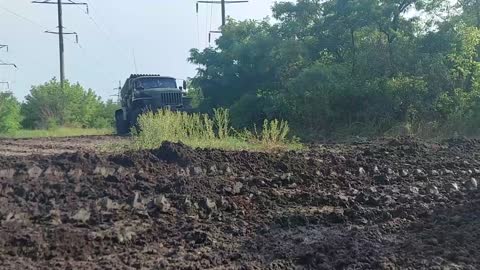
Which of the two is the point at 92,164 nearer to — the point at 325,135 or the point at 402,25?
the point at 325,135

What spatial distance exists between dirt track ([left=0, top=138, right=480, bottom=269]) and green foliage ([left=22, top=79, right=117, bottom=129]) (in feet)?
109

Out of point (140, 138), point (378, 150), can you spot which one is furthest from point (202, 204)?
point (140, 138)

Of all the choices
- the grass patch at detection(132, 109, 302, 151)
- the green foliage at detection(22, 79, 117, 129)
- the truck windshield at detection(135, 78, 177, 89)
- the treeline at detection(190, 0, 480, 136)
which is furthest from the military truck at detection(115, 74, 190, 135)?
the green foliage at detection(22, 79, 117, 129)

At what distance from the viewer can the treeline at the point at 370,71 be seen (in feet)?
61.0

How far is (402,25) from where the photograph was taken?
66.1 feet

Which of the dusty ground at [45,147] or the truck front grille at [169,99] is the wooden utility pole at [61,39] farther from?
the dusty ground at [45,147]

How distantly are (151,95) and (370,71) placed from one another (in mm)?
8949

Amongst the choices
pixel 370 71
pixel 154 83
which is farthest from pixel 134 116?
pixel 370 71

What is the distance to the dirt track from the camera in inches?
200

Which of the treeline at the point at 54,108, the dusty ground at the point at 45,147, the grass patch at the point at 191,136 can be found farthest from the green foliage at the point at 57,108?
the grass patch at the point at 191,136

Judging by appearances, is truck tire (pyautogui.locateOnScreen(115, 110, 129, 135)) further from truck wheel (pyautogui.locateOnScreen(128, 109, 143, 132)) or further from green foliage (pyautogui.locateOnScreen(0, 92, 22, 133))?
green foliage (pyautogui.locateOnScreen(0, 92, 22, 133))

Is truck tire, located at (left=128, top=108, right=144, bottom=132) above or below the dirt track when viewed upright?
above

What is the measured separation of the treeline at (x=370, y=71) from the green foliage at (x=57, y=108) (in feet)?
76.1

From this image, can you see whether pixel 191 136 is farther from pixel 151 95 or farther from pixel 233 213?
pixel 151 95
